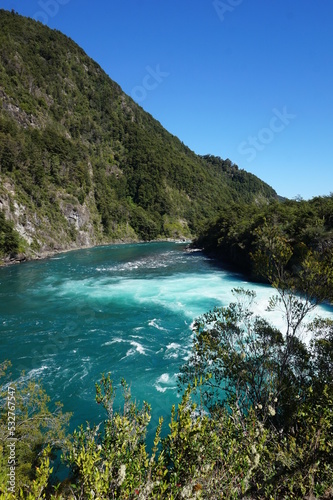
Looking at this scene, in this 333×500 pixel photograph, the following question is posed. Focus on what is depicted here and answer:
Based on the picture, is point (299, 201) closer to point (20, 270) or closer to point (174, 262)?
point (174, 262)

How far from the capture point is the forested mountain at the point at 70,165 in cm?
8488

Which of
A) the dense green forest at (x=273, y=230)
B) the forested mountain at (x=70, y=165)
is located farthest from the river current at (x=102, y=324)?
the forested mountain at (x=70, y=165)

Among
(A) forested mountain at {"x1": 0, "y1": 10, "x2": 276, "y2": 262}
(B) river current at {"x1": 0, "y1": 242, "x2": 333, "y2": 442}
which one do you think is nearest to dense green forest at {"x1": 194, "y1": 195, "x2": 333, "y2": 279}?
(B) river current at {"x1": 0, "y1": 242, "x2": 333, "y2": 442}

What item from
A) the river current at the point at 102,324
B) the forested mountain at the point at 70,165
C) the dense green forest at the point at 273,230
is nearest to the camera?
the river current at the point at 102,324

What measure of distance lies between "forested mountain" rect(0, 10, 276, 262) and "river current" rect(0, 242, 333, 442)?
2865cm

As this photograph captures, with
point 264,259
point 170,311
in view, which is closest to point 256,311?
point 170,311

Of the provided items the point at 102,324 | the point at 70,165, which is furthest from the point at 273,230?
the point at 70,165

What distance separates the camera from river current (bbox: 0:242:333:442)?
66.7 ft

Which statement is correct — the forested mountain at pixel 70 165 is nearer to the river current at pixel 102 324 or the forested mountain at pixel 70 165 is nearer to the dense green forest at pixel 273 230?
the river current at pixel 102 324

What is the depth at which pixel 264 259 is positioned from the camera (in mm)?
14930

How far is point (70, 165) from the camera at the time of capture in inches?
4313

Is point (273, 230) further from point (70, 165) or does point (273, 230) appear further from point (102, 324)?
point (70, 165)

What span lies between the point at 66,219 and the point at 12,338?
76523 millimetres

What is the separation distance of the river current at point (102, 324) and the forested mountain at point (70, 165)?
94.0 ft
